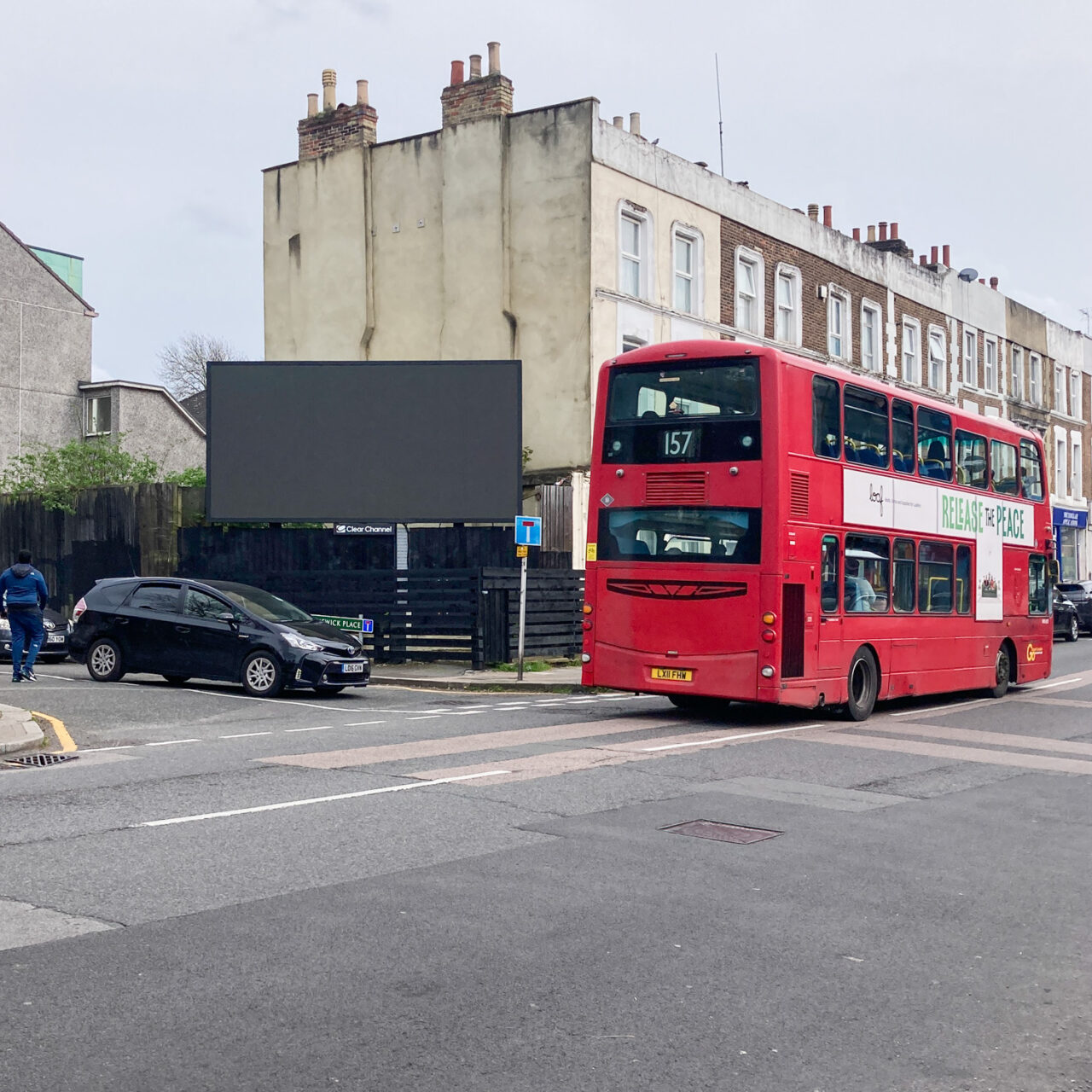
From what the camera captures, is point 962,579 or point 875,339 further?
point 875,339

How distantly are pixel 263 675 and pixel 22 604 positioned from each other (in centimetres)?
383

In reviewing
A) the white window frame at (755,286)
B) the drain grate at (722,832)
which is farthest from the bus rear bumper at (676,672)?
the white window frame at (755,286)

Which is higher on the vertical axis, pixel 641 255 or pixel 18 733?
pixel 641 255

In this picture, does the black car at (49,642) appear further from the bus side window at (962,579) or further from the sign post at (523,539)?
the bus side window at (962,579)

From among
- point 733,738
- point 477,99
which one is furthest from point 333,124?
point 733,738

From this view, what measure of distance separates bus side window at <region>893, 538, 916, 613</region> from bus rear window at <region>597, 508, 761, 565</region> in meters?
3.04

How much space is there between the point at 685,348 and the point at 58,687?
391 inches

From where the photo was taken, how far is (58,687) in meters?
19.7

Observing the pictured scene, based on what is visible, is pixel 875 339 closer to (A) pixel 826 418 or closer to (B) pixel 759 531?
(A) pixel 826 418

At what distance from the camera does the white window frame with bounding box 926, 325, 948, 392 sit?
45.3 m

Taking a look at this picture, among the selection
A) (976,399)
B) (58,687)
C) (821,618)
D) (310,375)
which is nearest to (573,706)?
(821,618)

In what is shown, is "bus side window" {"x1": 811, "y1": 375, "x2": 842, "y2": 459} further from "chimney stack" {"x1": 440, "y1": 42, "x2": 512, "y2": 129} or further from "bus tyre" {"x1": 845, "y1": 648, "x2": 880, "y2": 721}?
"chimney stack" {"x1": 440, "y1": 42, "x2": 512, "y2": 129}

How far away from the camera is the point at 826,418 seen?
16.6m

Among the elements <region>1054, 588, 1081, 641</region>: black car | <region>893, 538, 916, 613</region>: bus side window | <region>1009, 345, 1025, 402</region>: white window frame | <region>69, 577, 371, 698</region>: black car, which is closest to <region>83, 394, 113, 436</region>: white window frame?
<region>69, 577, 371, 698</region>: black car
